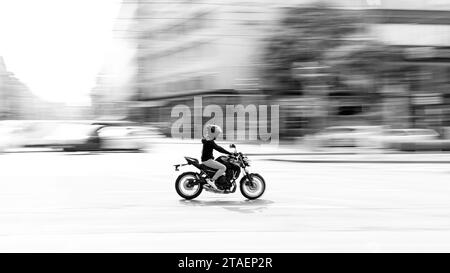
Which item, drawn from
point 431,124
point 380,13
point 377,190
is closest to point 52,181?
point 377,190

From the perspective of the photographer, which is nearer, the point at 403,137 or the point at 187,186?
the point at 187,186

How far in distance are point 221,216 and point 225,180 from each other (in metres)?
1.47

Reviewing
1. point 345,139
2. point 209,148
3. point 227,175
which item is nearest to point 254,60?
point 345,139

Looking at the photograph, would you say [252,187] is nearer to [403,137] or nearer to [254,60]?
[403,137]

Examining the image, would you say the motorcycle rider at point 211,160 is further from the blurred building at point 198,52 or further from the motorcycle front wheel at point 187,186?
the blurred building at point 198,52

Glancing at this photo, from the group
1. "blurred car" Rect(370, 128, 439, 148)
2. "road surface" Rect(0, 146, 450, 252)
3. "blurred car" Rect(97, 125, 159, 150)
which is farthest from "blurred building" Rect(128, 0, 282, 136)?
"road surface" Rect(0, 146, 450, 252)

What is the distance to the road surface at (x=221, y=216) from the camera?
6504 millimetres

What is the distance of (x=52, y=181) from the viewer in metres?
13.7

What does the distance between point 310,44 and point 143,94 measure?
101ft

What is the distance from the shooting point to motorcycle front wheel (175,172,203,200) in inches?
394

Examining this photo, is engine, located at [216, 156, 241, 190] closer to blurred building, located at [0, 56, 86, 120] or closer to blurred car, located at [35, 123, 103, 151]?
blurred car, located at [35, 123, 103, 151]

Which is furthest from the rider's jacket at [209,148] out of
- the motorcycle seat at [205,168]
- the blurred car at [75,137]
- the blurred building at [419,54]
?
the blurred building at [419,54]

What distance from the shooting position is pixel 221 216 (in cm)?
841

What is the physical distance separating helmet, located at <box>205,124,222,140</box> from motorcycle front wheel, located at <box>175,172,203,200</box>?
0.92m
